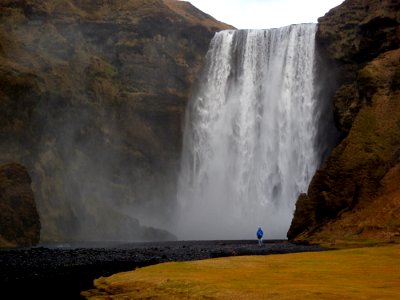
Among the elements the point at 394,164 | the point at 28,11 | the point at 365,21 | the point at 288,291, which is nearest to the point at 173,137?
the point at 28,11

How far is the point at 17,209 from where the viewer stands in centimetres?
6250

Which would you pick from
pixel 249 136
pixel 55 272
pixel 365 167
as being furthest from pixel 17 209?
pixel 249 136

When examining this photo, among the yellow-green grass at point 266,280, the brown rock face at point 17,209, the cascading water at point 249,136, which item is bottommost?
the yellow-green grass at point 266,280

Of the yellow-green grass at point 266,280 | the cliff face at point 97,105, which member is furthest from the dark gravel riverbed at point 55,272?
the cliff face at point 97,105

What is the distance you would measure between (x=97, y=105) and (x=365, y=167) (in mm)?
54948

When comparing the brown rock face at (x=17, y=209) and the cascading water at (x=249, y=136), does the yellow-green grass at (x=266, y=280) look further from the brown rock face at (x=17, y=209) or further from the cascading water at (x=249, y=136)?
the cascading water at (x=249, y=136)

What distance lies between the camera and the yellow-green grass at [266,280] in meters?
16.7

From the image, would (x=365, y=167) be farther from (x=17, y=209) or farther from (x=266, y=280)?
(x=17, y=209)

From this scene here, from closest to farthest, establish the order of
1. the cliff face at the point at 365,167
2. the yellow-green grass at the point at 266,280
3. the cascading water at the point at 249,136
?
1. the yellow-green grass at the point at 266,280
2. the cliff face at the point at 365,167
3. the cascading water at the point at 249,136

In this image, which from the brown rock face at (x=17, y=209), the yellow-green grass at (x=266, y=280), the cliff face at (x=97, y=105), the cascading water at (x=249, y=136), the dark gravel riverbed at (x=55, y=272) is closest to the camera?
the yellow-green grass at (x=266, y=280)

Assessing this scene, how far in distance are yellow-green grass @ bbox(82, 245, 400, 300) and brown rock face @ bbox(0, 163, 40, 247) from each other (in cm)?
3920

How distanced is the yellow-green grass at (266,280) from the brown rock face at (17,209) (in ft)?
129

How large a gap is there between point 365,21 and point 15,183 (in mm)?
52144

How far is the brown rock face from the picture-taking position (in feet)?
202
